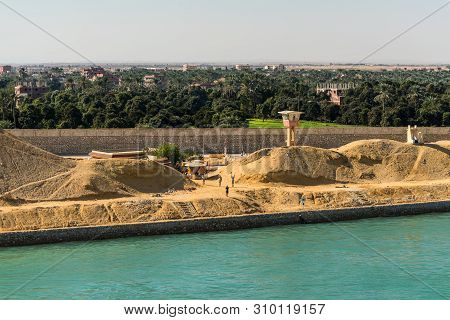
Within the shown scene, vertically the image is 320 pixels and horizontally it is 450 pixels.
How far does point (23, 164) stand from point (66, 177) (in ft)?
5.43

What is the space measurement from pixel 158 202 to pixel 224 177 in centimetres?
583

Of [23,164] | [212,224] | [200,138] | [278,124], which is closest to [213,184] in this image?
[212,224]

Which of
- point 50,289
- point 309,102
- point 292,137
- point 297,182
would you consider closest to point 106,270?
point 50,289

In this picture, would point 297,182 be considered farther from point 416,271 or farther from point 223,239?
point 416,271

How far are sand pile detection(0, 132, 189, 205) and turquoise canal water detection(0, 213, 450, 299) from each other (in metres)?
3.31

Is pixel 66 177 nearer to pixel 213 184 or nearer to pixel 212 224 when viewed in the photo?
pixel 212 224

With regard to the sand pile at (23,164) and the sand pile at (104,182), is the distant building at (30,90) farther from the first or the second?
the sand pile at (104,182)

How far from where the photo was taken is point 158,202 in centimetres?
2827

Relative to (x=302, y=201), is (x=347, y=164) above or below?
above

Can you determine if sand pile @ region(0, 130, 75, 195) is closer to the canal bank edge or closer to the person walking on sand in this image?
the canal bank edge

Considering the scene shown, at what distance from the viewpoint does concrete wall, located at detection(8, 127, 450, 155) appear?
41438 mm

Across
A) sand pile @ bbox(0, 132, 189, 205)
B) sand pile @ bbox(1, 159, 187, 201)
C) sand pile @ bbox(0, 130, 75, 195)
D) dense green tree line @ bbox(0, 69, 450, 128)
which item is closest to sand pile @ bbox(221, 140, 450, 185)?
sand pile @ bbox(1, 159, 187, 201)

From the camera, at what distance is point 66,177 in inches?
1134

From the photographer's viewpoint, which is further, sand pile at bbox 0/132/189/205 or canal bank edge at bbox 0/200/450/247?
sand pile at bbox 0/132/189/205
